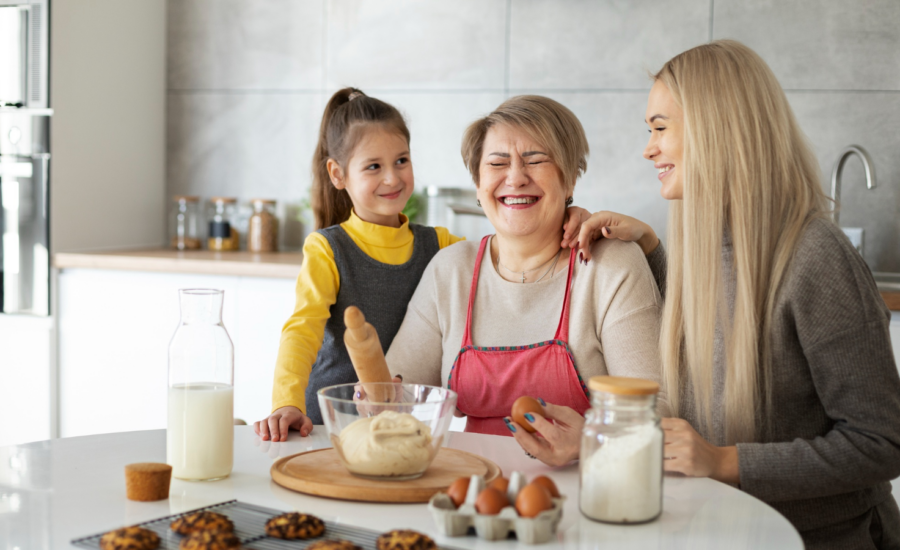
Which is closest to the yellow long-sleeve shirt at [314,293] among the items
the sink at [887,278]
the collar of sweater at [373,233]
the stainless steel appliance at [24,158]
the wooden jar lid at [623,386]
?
the collar of sweater at [373,233]

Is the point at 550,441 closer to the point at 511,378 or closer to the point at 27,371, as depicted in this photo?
the point at 511,378

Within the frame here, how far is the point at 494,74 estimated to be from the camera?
124 inches

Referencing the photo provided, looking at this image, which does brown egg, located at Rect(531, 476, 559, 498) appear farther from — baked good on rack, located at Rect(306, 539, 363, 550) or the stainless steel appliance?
the stainless steel appliance

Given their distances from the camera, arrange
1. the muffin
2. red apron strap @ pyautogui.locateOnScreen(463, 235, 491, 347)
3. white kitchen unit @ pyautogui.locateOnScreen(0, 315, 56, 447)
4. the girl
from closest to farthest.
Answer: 1. the muffin
2. red apron strap @ pyautogui.locateOnScreen(463, 235, 491, 347)
3. the girl
4. white kitchen unit @ pyautogui.locateOnScreen(0, 315, 56, 447)

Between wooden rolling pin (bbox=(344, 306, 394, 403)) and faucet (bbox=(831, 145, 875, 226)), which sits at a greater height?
faucet (bbox=(831, 145, 875, 226))

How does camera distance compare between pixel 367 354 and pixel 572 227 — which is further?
pixel 572 227

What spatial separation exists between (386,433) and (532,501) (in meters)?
0.23

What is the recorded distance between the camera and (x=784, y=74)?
2.83 metres

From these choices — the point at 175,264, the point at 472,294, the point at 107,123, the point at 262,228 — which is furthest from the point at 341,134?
the point at 107,123

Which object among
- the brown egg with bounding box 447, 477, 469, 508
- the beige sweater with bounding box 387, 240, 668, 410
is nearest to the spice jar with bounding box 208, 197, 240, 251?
the beige sweater with bounding box 387, 240, 668, 410

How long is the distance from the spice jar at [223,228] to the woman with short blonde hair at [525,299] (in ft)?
5.95

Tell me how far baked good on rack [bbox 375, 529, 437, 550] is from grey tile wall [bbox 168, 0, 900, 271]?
199 centimetres

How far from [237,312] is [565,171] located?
1.57 m

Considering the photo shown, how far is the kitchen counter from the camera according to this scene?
2776 mm
